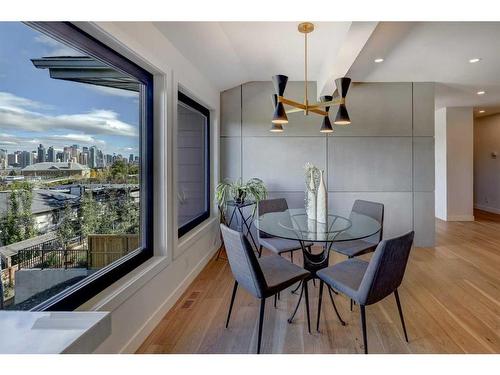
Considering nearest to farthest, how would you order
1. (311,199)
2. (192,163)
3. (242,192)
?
1. (311,199)
2. (192,163)
3. (242,192)

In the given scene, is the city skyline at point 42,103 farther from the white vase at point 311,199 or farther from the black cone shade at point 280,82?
Answer: the white vase at point 311,199

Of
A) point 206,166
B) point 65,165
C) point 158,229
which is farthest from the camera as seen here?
point 206,166

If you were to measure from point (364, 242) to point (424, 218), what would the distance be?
2.08 m

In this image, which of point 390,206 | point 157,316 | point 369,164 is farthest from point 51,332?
point 390,206

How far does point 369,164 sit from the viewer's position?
13.8 feet

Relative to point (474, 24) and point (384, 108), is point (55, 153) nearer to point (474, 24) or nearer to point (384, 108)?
point (474, 24)

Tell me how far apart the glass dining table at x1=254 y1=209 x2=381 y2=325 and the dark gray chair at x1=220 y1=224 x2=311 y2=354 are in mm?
273

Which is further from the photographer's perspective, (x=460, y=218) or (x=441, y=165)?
(x=441, y=165)

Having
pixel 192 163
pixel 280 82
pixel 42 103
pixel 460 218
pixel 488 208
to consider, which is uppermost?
pixel 280 82

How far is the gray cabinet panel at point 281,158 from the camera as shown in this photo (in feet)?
13.9

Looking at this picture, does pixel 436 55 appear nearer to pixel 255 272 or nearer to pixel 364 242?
pixel 364 242

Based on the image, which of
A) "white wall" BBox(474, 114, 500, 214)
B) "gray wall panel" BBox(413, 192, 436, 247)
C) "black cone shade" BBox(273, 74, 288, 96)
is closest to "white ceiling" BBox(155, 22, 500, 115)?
"black cone shade" BBox(273, 74, 288, 96)

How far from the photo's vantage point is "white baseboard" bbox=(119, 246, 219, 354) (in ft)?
6.06

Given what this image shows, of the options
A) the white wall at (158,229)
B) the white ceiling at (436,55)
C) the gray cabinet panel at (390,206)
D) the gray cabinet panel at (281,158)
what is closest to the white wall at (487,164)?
the white ceiling at (436,55)
